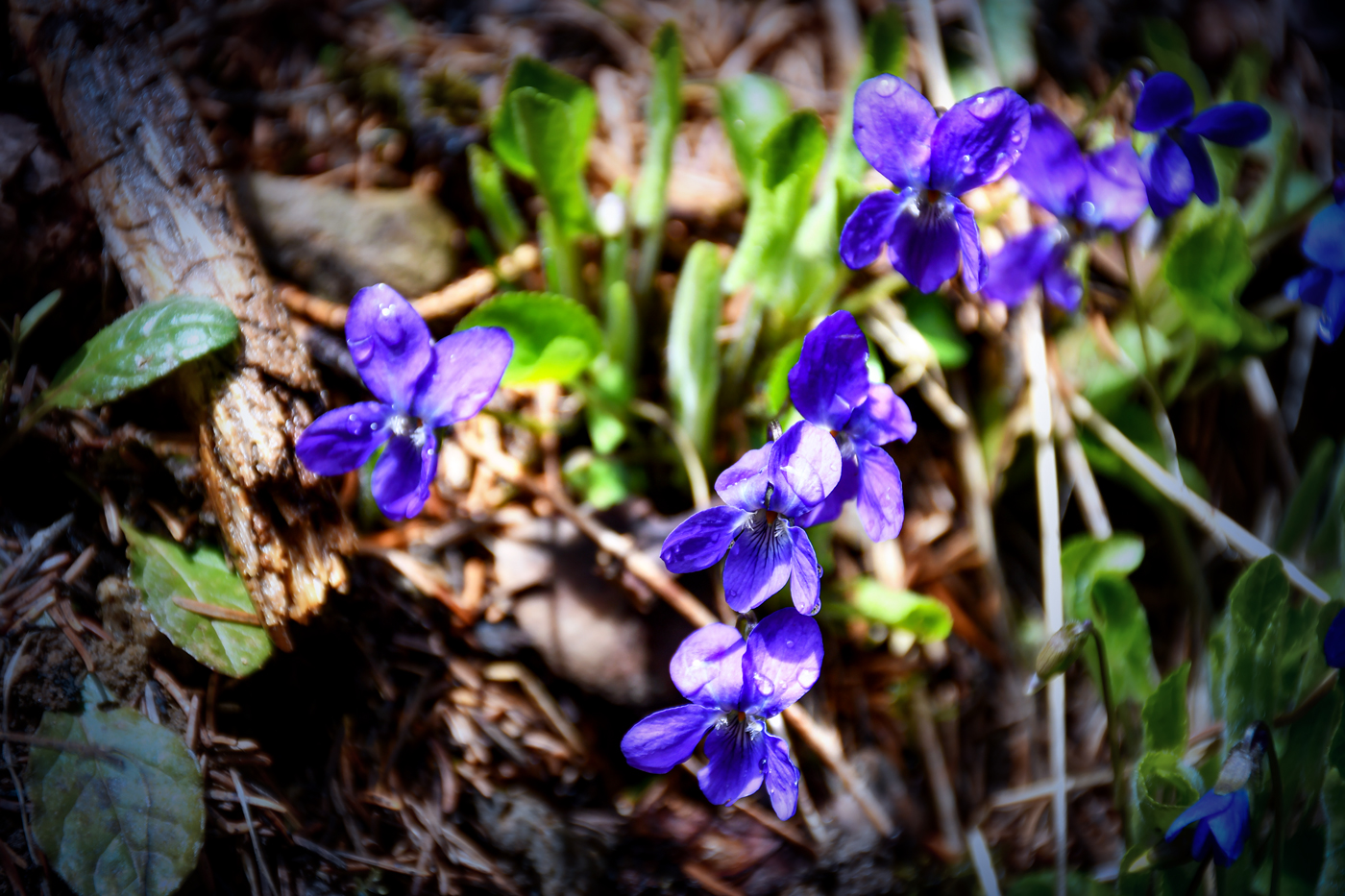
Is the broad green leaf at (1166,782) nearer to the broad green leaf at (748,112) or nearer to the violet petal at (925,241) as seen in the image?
the violet petal at (925,241)

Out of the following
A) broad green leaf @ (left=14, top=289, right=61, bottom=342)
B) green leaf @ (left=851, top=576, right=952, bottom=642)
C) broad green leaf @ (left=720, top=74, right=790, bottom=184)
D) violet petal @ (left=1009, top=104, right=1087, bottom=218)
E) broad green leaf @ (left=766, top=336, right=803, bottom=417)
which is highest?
broad green leaf @ (left=14, top=289, right=61, bottom=342)

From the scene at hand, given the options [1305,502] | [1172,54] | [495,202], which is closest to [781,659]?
[495,202]

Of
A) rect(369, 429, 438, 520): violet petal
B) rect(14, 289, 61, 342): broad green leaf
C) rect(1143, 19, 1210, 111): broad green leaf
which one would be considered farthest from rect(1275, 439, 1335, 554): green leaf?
rect(14, 289, 61, 342): broad green leaf

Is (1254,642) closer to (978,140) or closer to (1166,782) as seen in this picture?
(1166,782)

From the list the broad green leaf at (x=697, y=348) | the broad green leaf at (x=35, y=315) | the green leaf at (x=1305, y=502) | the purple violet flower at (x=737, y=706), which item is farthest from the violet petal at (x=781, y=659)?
the green leaf at (x=1305, y=502)

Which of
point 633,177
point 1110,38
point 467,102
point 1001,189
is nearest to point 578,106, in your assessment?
point 633,177

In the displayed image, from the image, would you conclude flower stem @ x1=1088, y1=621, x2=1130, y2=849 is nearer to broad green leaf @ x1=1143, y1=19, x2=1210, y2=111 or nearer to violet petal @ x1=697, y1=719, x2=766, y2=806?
violet petal @ x1=697, y1=719, x2=766, y2=806

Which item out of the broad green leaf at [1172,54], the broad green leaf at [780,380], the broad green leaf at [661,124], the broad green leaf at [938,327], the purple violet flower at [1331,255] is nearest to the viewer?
the purple violet flower at [1331,255]
